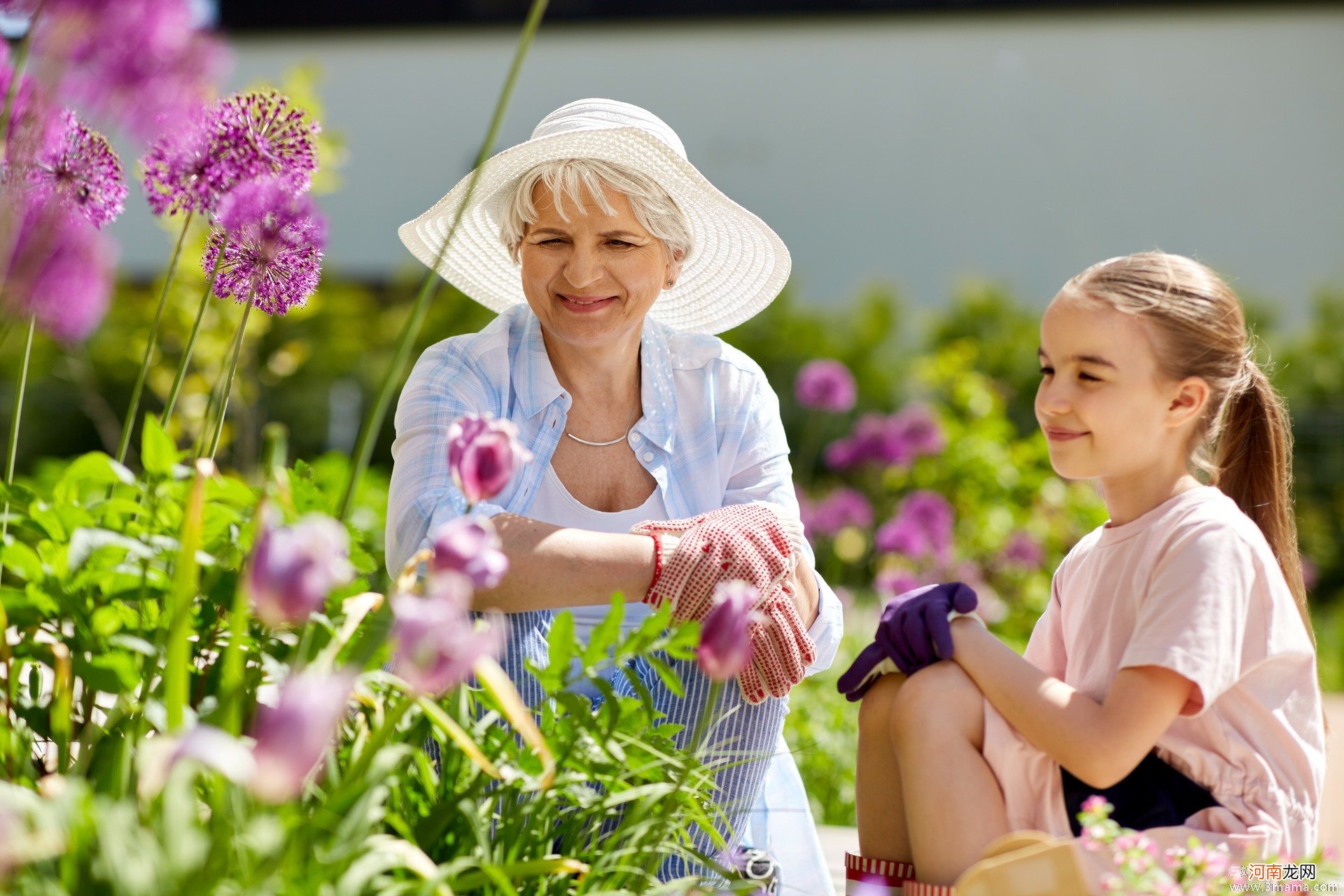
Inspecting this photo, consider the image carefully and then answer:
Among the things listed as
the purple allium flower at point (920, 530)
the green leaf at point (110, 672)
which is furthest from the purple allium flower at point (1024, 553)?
the green leaf at point (110, 672)

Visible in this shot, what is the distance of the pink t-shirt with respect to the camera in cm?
161

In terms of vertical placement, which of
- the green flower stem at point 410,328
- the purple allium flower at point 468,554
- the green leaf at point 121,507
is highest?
the green flower stem at point 410,328

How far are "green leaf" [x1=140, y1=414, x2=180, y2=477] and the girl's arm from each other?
1.07 meters

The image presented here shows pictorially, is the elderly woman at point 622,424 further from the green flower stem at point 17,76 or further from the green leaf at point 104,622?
the green flower stem at point 17,76

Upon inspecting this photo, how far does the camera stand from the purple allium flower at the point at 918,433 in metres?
4.80

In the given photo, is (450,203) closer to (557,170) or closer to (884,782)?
(557,170)

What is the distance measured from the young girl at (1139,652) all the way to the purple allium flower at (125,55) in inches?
45.5

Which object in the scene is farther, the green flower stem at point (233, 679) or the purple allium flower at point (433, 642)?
the green flower stem at point (233, 679)

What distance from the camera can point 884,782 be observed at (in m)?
1.82

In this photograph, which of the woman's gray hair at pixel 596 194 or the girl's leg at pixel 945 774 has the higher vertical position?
the woman's gray hair at pixel 596 194

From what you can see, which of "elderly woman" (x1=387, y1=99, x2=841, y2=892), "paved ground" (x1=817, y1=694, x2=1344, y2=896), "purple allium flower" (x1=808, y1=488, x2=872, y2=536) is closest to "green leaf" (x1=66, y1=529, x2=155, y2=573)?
"elderly woman" (x1=387, y1=99, x2=841, y2=892)

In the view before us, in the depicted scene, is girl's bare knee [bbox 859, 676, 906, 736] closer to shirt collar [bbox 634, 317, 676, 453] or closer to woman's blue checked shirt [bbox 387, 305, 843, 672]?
woman's blue checked shirt [bbox 387, 305, 843, 672]

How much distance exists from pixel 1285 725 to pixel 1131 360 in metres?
0.53

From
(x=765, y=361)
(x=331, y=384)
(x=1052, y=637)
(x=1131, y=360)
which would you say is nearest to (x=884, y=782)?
(x=1052, y=637)
